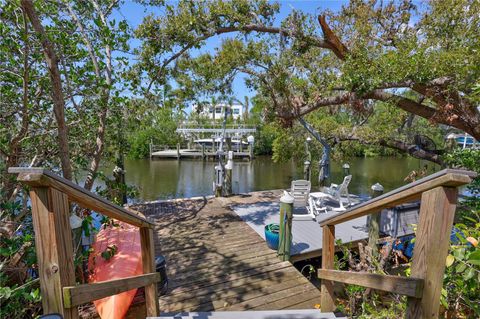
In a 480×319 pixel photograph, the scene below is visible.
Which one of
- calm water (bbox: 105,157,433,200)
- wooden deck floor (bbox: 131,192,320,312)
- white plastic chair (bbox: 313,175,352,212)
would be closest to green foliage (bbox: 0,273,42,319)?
wooden deck floor (bbox: 131,192,320,312)

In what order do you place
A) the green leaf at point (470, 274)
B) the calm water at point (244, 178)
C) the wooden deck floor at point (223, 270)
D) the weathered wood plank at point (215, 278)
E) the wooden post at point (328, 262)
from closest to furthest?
the green leaf at point (470, 274) → the wooden post at point (328, 262) → the wooden deck floor at point (223, 270) → the weathered wood plank at point (215, 278) → the calm water at point (244, 178)

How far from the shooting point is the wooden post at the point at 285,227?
4090 millimetres

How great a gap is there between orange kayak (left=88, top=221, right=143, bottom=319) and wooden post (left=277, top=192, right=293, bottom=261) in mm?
2150

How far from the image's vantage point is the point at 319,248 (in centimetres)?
467

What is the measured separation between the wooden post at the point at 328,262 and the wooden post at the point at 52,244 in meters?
1.85

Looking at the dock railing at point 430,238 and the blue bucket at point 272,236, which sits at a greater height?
the dock railing at point 430,238

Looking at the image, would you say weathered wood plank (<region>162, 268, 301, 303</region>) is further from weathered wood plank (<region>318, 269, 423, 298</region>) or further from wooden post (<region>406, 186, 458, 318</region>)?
wooden post (<region>406, 186, 458, 318</region>)

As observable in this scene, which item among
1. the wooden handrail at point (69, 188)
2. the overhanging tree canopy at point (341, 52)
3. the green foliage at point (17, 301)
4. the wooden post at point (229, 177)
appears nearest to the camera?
the wooden handrail at point (69, 188)

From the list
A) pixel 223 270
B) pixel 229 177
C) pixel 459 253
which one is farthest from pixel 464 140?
pixel 459 253

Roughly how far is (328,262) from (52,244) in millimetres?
2021

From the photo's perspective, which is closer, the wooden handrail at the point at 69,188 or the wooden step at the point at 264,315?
the wooden handrail at the point at 69,188

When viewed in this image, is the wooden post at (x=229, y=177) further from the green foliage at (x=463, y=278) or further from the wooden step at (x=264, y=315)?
the green foliage at (x=463, y=278)

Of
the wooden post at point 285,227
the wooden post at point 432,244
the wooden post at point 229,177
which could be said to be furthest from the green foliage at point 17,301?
the wooden post at point 229,177

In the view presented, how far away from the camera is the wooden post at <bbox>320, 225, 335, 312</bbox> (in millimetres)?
2246
